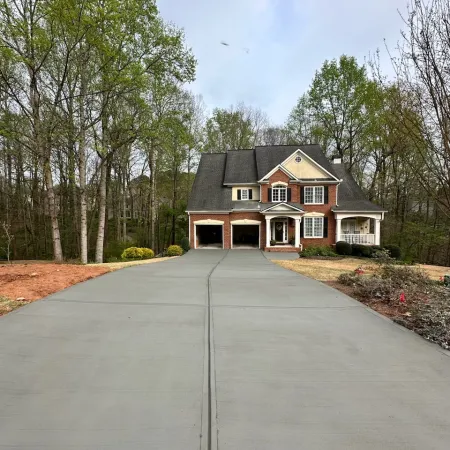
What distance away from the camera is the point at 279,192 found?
21391 millimetres

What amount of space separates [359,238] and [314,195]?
14.7 ft

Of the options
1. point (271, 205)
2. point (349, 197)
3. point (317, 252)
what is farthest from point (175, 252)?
point (349, 197)

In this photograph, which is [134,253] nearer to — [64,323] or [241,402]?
[64,323]

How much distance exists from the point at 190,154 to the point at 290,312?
1024 inches

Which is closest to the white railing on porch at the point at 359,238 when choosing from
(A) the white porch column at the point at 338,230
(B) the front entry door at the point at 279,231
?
(A) the white porch column at the point at 338,230

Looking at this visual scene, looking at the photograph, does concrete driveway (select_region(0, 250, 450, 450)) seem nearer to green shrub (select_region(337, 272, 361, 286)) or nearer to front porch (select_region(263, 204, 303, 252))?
green shrub (select_region(337, 272, 361, 286))

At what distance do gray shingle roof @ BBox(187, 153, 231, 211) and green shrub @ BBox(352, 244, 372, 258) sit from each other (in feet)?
30.1

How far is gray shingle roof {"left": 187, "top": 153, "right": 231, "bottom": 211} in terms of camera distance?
69.5 ft

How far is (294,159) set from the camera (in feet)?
70.7

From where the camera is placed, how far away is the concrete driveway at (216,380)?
2008 mm

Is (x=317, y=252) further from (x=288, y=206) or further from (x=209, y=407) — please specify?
(x=209, y=407)

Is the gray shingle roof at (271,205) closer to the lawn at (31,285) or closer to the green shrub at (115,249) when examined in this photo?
the green shrub at (115,249)

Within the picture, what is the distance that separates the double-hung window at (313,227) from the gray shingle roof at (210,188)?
6046 millimetres

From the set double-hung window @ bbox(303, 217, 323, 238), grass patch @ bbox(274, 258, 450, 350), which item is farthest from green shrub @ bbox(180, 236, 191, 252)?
grass patch @ bbox(274, 258, 450, 350)
